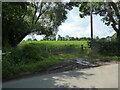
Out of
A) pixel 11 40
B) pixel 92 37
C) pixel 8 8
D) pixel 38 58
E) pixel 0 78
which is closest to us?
pixel 0 78

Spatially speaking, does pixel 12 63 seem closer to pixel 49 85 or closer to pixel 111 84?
pixel 49 85

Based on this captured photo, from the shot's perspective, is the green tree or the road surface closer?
the road surface

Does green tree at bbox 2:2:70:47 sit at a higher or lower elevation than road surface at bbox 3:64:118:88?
higher

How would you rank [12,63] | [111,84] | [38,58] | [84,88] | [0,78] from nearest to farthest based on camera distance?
A: 1. [84,88]
2. [111,84]
3. [0,78]
4. [12,63]
5. [38,58]

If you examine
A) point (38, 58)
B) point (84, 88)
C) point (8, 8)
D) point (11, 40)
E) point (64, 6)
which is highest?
point (64, 6)

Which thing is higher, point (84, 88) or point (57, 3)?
point (57, 3)

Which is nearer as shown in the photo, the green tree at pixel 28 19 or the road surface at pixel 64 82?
the road surface at pixel 64 82

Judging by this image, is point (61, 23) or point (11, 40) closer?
point (11, 40)

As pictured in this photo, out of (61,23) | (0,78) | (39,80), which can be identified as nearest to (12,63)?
(0,78)

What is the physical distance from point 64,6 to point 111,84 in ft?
37.1

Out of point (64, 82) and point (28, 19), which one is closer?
point (64, 82)

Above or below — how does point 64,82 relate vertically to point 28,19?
below

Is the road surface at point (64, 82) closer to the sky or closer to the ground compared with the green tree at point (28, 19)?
closer to the ground

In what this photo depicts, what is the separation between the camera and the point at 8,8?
7082 mm
